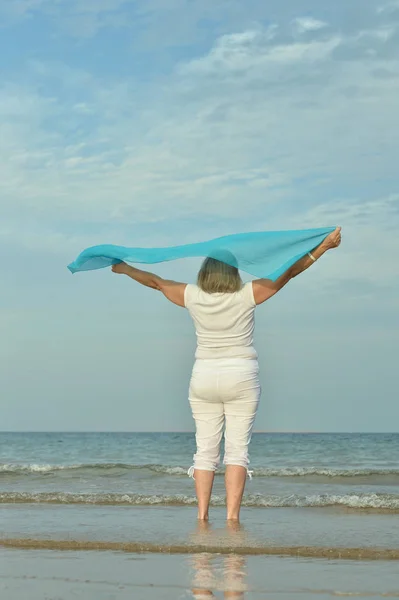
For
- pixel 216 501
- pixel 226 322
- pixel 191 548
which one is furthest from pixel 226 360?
pixel 216 501

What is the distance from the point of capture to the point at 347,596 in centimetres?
402

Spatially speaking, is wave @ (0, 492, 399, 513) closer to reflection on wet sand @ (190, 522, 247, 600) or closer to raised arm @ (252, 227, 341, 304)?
reflection on wet sand @ (190, 522, 247, 600)

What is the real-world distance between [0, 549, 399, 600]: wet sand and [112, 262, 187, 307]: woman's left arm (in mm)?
1976

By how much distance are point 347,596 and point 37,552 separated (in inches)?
90.3

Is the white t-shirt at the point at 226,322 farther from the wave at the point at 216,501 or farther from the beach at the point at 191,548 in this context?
the wave at the point at 216,501

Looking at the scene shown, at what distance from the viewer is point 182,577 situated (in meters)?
4.50

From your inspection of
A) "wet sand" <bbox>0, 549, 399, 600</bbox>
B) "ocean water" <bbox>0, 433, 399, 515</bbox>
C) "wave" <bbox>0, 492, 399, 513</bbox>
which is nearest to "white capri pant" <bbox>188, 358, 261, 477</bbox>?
"wet sand" <bbox>0, 549, 399, 600</bbox>

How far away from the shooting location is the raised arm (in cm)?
623

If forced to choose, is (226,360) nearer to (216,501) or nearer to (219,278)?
(219,278)

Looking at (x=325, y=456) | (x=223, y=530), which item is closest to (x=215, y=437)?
(x=223, y=530)

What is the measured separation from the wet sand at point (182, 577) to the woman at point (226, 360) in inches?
46.3

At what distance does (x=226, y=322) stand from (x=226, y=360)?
0.28 meters

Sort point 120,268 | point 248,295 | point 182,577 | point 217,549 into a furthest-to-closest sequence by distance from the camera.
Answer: point 120,268
point 248,295
point 217,549
point 182,577

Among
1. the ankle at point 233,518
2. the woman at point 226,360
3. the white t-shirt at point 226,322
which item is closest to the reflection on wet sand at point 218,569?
the ankle at point 233,518
